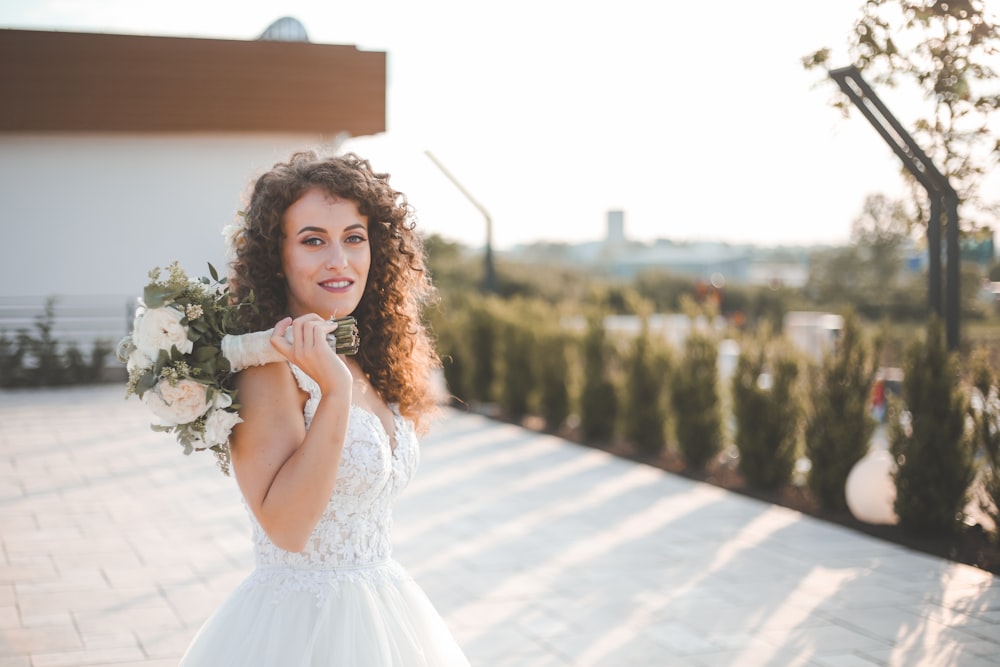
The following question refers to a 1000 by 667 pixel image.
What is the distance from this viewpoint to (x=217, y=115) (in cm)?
1742

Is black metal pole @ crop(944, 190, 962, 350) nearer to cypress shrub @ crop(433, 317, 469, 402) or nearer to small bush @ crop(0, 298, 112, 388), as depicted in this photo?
cypress shrub @ crop(433, 317, 469, 402)

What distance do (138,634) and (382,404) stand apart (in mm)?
2651

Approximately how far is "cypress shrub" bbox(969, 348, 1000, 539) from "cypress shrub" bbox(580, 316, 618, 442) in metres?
4.94

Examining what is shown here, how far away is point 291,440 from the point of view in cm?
227

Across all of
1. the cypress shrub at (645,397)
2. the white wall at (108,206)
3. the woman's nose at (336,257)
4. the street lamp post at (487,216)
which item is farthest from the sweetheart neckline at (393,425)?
the white wall at (108,206)

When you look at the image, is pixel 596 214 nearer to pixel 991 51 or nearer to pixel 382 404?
pixel 991 51

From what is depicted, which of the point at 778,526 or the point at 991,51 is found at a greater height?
the point at 991,51

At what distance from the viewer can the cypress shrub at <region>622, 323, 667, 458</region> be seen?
10.1 m

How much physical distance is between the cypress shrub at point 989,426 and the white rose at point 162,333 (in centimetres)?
507

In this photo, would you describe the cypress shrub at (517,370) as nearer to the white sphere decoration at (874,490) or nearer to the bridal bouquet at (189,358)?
the white sphere decoration at (874,490)

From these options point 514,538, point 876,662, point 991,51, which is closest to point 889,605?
point 876,662

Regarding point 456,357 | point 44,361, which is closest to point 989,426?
point 456,357

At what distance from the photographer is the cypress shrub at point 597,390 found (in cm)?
1086

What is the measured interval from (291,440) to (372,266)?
625 millimetres
